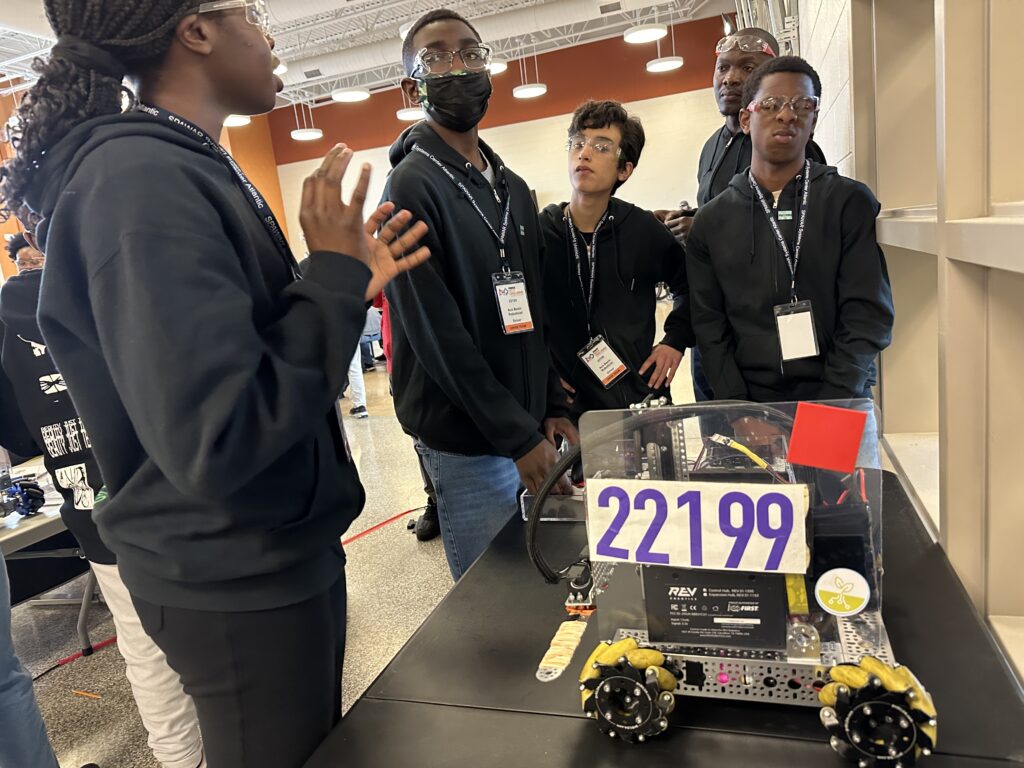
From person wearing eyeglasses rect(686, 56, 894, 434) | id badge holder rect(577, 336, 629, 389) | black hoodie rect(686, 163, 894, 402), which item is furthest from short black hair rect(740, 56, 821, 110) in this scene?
id badge holder rect(577, 336, 629, 389)

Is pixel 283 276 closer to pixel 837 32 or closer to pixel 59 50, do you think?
pixel 59 50

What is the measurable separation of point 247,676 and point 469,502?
29.6 inches

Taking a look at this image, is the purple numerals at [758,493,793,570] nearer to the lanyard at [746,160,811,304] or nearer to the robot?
the robot

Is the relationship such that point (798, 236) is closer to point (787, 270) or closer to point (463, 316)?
point (787, 270)

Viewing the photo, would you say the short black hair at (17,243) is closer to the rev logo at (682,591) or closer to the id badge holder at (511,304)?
the id badge holder at (511,304)

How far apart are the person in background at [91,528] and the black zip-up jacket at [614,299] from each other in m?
1.34

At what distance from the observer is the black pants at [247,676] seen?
2.89ft

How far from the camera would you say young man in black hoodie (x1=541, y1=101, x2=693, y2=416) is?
6.46 feet

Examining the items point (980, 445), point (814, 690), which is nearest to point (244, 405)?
point (814, 690)

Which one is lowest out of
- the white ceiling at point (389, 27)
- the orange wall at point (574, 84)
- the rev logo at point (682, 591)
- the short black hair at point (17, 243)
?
the rev logo at point (682, 591)

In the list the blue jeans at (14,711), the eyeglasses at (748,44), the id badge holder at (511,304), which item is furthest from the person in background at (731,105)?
the blue jeans at (14,711)

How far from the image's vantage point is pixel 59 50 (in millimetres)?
855

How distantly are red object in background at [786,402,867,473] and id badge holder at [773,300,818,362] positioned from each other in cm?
98

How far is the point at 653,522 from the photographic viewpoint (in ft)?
2.45
